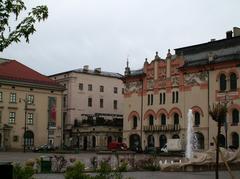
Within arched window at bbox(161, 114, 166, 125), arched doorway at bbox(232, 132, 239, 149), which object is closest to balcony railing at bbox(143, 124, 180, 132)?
arched window at bbox(161, 114, 166, 125)

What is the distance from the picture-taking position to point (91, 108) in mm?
86312

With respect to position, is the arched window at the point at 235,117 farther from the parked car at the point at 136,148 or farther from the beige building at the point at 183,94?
the parked car at the point at 136,148

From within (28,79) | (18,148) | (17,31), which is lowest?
(18,148)

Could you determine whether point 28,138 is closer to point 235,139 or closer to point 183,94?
point 183,94

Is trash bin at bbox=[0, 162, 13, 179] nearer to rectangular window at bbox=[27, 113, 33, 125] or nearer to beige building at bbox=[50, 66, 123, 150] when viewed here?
rectangular window at bbox=[27, 113, 33, 125]

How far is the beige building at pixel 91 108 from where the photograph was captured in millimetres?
76875

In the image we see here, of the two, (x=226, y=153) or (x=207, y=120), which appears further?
(x=207, y=120)

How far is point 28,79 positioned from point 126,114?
1585 centimetres

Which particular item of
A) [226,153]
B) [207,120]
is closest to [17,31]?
[226,153]

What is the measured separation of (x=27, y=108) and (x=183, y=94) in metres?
23.8

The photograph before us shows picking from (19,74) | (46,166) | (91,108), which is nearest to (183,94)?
(19,74)

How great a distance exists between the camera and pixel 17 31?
9.79 m

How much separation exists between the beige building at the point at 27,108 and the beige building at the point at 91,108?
556cm

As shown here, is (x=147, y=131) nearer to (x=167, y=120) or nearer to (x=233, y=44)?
(x=167, y=120)
